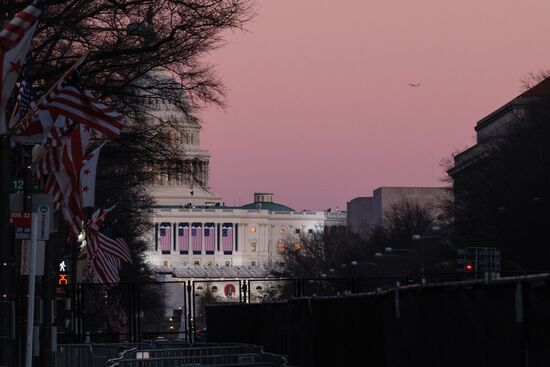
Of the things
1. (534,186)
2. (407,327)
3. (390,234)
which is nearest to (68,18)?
(407,327)

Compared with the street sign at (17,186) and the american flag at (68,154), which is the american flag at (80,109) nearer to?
the american flag at (68,154)

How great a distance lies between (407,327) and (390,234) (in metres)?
120

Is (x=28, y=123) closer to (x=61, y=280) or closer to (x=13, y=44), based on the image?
(x=13, y=44)

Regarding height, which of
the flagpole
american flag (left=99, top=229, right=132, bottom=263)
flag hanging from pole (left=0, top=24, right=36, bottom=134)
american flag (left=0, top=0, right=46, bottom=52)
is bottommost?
the flagpole

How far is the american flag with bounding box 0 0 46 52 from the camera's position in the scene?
16500 millimetres

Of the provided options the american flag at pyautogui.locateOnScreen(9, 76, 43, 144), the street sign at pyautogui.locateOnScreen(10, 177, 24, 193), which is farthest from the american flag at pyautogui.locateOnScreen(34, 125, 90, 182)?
the american flag at pyautogui.locateOnScreen(9, 76, 43, 144)

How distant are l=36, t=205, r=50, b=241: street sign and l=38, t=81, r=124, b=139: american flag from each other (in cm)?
132

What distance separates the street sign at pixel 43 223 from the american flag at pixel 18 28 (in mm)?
4207

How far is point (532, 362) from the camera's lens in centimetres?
1138

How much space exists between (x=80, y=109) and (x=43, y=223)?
1.86m

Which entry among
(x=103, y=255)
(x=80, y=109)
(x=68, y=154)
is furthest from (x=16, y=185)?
(x=103, y=255)

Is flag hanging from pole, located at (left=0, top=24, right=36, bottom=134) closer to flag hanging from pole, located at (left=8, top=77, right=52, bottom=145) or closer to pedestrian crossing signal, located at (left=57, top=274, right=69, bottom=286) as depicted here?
flag hanging from pole, located at (left=8, top=77, right=52, bottom=145)

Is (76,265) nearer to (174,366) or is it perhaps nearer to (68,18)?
(68,18)

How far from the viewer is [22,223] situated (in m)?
21.1
